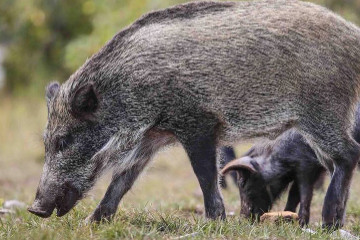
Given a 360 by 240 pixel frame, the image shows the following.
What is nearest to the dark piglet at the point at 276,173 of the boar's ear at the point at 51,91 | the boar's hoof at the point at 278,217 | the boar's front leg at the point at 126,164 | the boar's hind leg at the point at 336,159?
the boar's hoof at the point at 278,217

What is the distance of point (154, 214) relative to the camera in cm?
629

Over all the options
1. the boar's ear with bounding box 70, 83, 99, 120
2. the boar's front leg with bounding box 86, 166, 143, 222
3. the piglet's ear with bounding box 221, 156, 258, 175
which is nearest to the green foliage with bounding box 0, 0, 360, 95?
the piglet's ear with bounding box 221, 156, 258, 175

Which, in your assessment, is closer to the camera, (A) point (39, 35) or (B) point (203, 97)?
(B) point (203, 97)

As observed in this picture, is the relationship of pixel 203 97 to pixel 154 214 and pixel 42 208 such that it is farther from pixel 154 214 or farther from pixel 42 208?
pixel 42 208

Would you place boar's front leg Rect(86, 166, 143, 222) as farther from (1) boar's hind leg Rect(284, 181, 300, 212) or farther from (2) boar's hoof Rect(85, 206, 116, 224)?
(1) boar's hind leg Rect(284, 181, 300, 212)

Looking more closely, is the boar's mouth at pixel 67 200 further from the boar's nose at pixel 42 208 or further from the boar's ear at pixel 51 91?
the boar's ear at pixel 51 91

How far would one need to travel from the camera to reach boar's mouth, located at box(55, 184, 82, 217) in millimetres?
6141

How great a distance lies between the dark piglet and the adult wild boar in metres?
0.93

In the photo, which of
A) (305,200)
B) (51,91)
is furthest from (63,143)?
(305,200)

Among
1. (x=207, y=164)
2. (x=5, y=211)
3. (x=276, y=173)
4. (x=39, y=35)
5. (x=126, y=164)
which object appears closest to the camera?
(x=207, y=164)

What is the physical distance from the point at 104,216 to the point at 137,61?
128 cm

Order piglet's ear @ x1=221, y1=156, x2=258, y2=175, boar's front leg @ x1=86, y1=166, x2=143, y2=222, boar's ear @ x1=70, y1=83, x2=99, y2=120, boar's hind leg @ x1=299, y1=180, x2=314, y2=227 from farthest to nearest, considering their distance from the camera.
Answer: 1. piglet's ear @ x1=221, y1=156, x2=258, y2=175
2. boar's hind leg @ x1=299, y1=180, x2=314, y2=227
3. boar's front leg @ x1=86, y1=166, x2=143, y2=222
4. boar's ear @ x1=70, y1=83, x2=99, y2=120

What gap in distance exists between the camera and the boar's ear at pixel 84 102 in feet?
20.0

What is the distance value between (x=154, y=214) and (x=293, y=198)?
1.79 m
